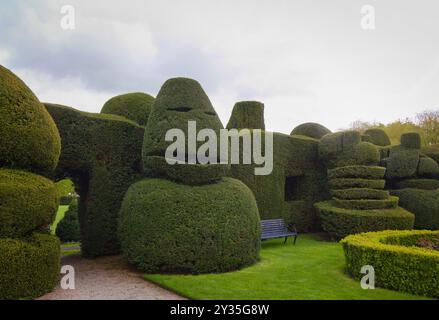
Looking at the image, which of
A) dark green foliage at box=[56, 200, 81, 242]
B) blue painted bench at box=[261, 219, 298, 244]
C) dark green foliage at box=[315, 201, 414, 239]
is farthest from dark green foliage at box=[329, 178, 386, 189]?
dark green foliage at box=[56, 200, 81, 242]

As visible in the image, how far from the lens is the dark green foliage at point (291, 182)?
14.2 meters

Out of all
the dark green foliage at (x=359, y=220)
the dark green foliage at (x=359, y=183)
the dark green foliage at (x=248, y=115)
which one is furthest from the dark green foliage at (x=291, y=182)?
the dark green foliage at (x=359, y=183)

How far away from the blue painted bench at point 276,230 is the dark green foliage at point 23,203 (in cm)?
755

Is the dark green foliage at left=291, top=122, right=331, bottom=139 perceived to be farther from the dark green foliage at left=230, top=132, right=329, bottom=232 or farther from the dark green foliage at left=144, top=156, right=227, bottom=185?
the dark green foliage at left=144, top=156, right=227, bottom=185

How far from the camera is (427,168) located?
1756 centimetres

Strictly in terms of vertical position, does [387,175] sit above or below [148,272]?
above

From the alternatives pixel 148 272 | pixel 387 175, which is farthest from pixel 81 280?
pixel 387 175

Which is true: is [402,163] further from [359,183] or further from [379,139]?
[359,183]

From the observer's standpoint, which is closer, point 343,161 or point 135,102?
point 135,102

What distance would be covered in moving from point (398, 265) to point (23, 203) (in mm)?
7585

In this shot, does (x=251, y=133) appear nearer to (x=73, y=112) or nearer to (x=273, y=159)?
(x=273, y=159)

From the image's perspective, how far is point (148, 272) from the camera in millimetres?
8477

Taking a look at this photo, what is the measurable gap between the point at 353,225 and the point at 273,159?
4118 mm

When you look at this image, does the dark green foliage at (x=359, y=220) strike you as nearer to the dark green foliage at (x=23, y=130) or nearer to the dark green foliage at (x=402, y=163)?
the dark green foliage at (x=402, y=163)
